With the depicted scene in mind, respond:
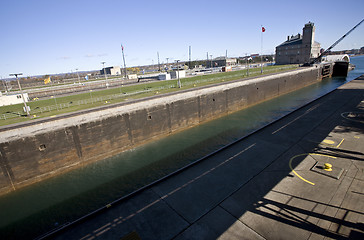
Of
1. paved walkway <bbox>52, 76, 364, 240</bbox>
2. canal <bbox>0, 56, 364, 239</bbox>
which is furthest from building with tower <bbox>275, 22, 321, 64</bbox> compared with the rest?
paved walkway <bbox>52, 76, 364, 240</bbox>

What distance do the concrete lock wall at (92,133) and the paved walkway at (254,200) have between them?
1219 cm

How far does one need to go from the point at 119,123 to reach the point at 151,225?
16256 millimetres

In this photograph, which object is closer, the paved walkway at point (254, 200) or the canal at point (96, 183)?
the paved walkway at point (254, 200)

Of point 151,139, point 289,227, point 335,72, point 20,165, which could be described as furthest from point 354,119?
point 335,72

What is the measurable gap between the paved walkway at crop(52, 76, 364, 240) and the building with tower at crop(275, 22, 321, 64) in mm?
104872

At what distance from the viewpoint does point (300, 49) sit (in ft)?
348

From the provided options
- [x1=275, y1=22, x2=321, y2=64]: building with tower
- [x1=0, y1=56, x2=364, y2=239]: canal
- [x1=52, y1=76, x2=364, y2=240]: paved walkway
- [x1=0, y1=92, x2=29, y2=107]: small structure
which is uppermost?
[x1=275, y1=22, x2=321, y2=64]: building with tower

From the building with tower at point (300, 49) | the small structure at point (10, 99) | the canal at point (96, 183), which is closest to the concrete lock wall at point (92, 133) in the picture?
the canal at point (96, 183)

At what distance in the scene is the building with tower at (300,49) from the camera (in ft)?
330

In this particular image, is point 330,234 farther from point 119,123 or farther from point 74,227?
point 119,123

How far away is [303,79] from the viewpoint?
65.7m

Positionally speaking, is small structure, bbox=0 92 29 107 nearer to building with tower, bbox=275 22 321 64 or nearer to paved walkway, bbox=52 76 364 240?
paved walkway, bbox=52 76 364 240

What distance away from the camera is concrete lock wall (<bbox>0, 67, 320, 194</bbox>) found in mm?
18203

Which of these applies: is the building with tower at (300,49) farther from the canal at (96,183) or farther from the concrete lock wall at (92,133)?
the canal at (96,183)
